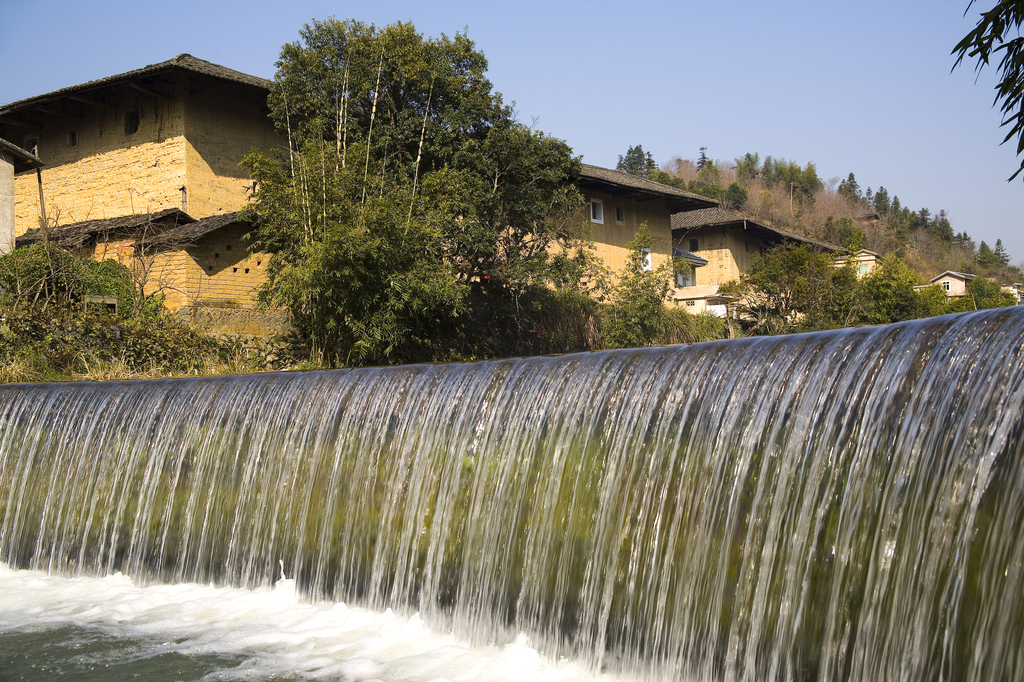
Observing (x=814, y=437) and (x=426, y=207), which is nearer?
(x=814, y=437)

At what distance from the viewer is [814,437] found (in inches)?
202

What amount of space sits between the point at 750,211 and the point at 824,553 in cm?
8775

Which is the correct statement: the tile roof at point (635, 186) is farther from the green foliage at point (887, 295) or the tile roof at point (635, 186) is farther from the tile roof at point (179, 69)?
the tile roof at point (179, 69)

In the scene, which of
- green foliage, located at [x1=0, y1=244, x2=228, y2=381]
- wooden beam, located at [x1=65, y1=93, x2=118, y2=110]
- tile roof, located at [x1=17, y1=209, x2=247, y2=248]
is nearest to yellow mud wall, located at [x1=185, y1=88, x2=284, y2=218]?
tile roof, located at [x1=17, y1=209, x2=247, y2=248]

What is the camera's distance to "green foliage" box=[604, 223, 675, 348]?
2508 centimetres

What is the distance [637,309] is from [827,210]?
8028 cm

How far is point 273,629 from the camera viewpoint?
7.03 metres

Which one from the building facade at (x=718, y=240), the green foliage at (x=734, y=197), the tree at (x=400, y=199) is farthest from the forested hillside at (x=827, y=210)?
the tree at (x=400, y=199)

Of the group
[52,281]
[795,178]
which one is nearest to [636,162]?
[795,178]

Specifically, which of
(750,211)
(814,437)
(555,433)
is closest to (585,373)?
(555,433)

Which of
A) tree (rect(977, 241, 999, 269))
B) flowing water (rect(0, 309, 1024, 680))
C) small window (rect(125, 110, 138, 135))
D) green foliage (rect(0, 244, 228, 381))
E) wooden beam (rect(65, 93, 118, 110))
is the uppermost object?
tree (rect(977, 241, 999, 269))

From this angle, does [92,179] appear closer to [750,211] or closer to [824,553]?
[824,553]

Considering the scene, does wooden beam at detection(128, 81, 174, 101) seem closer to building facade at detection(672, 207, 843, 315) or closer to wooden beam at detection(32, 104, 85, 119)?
wooden beam at detection(32, 104, 85, 119)

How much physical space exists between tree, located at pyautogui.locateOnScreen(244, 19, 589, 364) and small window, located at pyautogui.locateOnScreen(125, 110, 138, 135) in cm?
478
